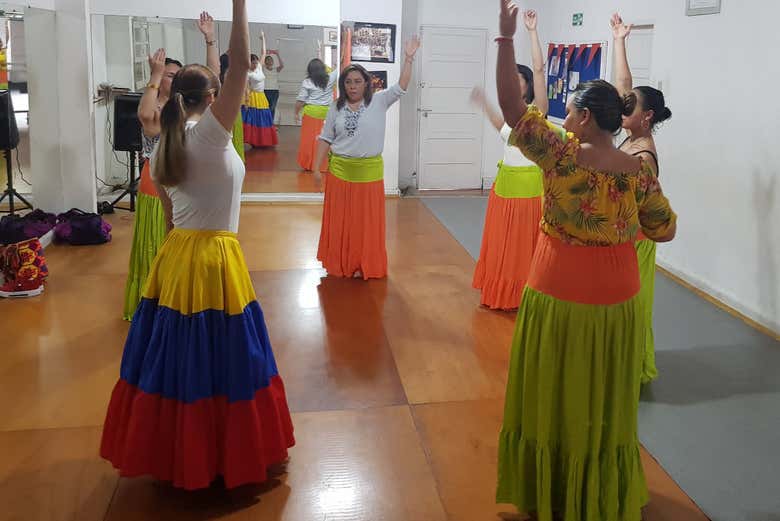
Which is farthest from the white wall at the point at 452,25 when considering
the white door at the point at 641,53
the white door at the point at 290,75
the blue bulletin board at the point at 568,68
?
the white door at the point at 641,53

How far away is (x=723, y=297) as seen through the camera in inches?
208

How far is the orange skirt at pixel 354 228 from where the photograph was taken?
5539mm

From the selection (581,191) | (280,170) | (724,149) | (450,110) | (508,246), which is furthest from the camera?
(450,110)

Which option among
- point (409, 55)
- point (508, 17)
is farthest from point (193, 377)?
point (409, 55)

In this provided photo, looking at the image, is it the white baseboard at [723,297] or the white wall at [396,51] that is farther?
the white wall at [396,51]

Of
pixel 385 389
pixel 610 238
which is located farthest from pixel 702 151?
pixel 610 238

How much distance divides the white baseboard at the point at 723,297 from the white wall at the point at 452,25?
3.75 metres

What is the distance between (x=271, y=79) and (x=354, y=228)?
3164mm

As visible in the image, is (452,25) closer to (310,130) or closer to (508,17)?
(310,130)

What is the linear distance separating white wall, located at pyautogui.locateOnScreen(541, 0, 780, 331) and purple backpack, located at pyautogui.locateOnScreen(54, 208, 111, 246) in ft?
15.7

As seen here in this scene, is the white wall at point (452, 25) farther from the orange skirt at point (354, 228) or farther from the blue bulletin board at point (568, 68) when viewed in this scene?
the orange skirt at point (354, 228)

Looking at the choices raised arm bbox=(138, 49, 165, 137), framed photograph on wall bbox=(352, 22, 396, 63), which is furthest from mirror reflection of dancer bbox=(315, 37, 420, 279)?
framed photograph on wall bbox=(352, 22, 396, 63)

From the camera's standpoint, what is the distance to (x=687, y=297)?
214 inches

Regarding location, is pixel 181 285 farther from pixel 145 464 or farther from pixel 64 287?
pixel 64 287
